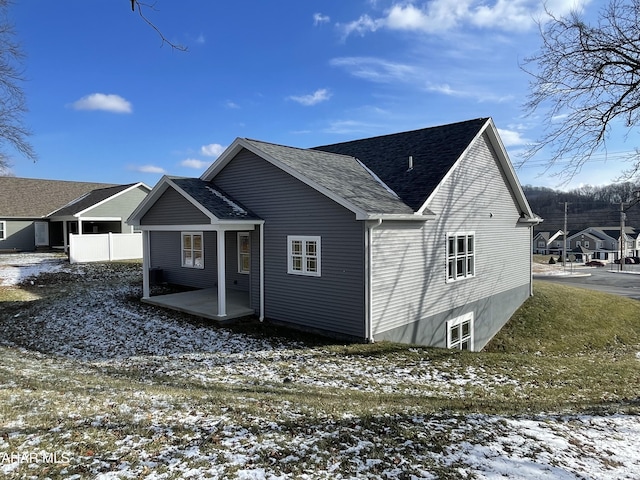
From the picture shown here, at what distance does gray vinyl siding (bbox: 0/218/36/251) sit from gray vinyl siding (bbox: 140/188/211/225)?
70.3ft

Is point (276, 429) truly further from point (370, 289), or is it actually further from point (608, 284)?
point (608, 284)

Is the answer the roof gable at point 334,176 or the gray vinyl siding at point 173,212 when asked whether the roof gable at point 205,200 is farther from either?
the roof gable at point 334,176

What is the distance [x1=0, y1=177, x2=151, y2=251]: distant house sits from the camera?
2941 centimetres

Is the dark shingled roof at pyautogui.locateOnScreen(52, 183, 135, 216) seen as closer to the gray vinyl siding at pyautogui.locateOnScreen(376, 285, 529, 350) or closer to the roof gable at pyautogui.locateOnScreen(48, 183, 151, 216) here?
the roof gable at pyautogui.locateOnScreen(48, 183, 151, 216)

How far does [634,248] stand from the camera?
86.6m

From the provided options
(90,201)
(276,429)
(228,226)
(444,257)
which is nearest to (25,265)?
(90,201)

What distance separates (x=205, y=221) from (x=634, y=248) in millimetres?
102015

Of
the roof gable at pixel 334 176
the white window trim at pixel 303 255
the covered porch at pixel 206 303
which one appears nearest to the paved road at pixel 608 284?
the roof gable at pixel 334 176

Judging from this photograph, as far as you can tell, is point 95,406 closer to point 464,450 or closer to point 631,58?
point 464,450

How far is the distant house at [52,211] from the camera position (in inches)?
1158

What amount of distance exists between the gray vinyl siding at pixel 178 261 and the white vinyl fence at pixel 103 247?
7.61 meters

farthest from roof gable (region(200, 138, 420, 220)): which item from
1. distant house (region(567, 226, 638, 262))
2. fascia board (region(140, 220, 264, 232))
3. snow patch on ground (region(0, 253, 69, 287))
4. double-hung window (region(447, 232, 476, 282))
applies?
distant house (region(567, 226, 638, 262))

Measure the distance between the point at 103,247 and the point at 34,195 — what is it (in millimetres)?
12538

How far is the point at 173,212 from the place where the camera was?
1414cm
